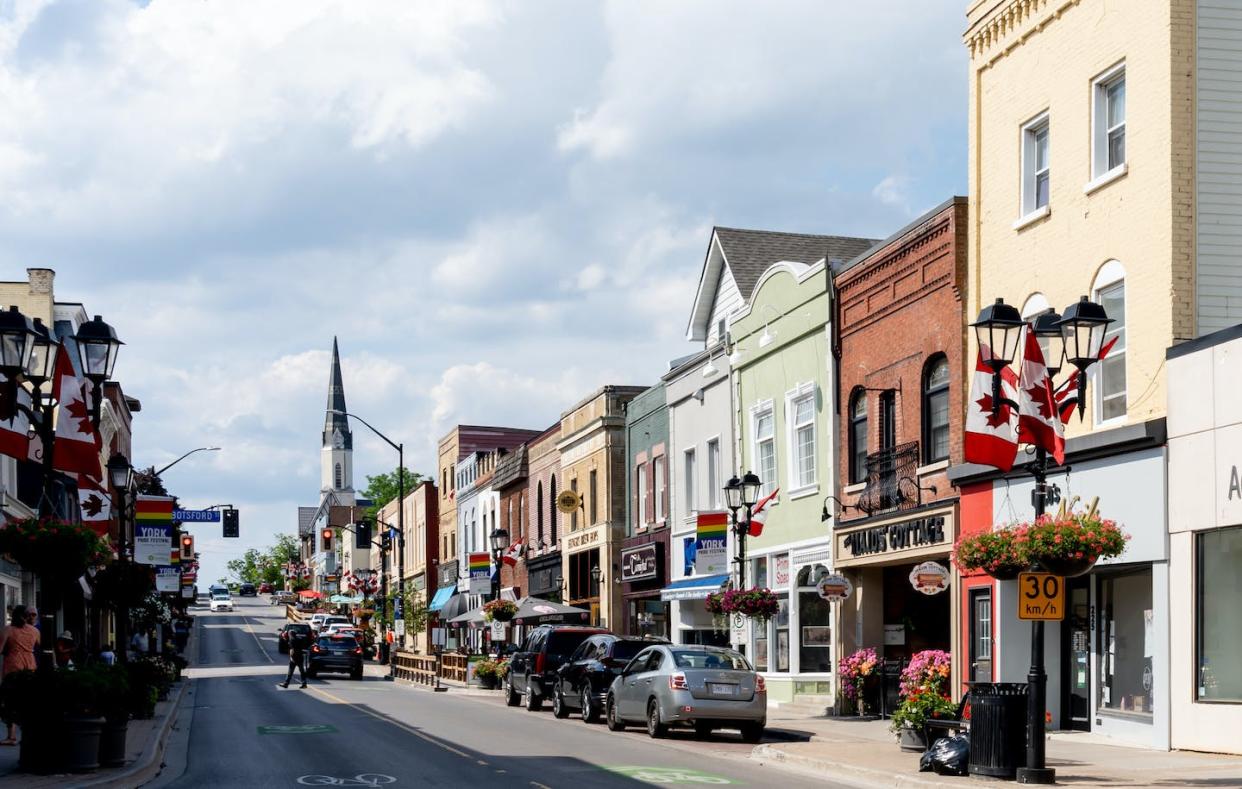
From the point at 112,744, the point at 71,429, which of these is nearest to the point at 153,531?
the point at 71,429

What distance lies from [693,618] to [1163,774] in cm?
2517

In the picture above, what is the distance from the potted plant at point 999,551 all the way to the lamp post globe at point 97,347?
10463 millimetres

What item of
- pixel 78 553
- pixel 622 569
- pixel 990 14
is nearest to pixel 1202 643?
pixel 990 14

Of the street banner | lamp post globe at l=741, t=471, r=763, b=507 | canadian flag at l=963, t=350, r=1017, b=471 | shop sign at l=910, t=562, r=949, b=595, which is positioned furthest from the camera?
the street banner

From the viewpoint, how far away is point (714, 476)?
4038 centimetres

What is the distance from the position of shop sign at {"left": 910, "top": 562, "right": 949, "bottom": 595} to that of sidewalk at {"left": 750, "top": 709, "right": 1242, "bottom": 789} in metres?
2.67

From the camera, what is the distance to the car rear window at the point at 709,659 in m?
25.5

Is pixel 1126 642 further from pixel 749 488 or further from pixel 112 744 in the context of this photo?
pixel 112 744

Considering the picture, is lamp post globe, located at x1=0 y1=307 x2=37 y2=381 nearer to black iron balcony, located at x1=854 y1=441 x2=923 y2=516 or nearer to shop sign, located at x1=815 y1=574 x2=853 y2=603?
black iron balcony, located at x1=854 y1=441 x2=923 y2=516

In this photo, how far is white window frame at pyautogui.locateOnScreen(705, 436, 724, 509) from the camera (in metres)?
39.9

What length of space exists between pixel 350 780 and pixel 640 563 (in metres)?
28.5

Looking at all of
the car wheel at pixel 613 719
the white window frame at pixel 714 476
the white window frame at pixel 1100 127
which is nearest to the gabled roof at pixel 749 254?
the white window frame at pixel 714 476

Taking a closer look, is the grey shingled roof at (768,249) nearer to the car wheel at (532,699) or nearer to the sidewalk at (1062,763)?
the car wheel at (532,699)

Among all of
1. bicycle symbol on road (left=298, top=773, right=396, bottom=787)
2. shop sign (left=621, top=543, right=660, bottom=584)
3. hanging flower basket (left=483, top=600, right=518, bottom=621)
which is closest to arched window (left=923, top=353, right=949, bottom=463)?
bicycle symbol on road (left=298, top=773, right=396, bottom=787)
